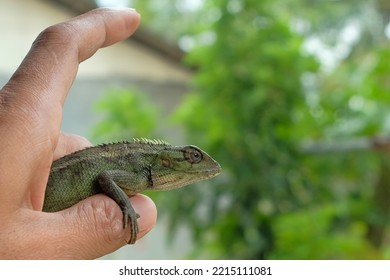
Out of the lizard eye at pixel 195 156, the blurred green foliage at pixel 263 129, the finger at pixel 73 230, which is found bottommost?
the finger at pixel 73 230

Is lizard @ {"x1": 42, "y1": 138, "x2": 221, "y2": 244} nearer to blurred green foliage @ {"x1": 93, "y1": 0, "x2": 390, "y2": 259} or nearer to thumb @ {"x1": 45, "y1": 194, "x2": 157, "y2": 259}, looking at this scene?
thumb @ {"x1": 45, "y1": 194, "x2": 157, "y2": 259}

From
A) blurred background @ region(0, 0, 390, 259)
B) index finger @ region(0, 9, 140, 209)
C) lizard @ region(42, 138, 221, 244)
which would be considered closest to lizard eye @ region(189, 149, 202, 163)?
lizard @ region(42, 138, 221, 244)

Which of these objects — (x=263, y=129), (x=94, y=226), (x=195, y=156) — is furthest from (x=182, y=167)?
(x=263, y=129)

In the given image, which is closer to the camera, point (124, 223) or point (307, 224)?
point (124, 223)

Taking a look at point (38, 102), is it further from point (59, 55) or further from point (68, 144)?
point (68, 144)

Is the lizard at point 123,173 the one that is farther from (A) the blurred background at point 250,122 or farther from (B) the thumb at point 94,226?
(A) the blurred background at point 250,122

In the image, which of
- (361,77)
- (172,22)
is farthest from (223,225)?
(172,22)

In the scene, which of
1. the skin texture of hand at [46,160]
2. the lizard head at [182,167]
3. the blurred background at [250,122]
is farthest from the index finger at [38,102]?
the blurred background at [250,122]
